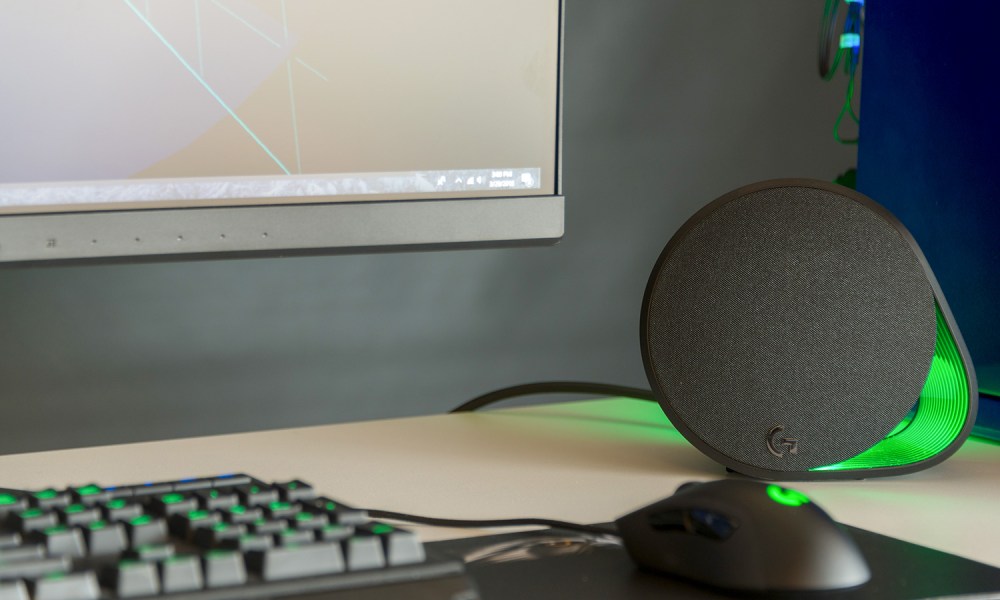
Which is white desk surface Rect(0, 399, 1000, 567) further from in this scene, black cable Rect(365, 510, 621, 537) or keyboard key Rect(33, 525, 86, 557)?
keyboard key Rect(33, 525, 86, 557)

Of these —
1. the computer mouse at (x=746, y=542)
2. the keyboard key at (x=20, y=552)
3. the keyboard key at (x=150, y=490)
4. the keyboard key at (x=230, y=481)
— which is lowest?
the computer mouse at (x=746, y=542)

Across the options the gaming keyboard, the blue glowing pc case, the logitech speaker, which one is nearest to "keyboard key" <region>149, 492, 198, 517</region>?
the gaming keyboard

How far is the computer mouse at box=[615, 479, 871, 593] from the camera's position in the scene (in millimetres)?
389

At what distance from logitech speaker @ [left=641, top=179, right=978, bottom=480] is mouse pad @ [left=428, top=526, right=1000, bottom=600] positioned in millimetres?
113

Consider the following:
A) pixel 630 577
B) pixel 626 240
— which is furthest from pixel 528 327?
pixel 630 577

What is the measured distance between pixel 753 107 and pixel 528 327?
14.0 inches

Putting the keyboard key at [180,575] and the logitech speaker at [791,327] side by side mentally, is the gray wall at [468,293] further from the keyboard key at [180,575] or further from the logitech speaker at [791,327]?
the keyboard key at [180,575]

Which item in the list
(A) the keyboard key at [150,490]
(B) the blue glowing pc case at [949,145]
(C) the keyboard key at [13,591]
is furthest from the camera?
(B) the blue glowing pc case at [949,145]

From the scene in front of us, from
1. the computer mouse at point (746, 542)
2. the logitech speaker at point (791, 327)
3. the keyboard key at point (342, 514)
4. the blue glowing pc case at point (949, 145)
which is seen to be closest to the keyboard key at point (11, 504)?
the keyboard key at point (342, 514)

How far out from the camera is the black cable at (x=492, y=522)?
18.3 inches

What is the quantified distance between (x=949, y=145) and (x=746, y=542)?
443 mm

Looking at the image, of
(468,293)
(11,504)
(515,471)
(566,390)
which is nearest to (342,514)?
(11,504)

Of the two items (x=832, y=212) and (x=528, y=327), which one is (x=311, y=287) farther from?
(x=832, y=212)

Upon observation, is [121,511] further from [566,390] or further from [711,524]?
[566,390]
